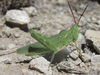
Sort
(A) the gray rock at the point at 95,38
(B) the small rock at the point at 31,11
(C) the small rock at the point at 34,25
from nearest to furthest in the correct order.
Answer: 1. (A) the gray rock at the point at 95,38
2. (C) the small rock at the point at 34,25
3. (B) the small rock at the point at 31,11

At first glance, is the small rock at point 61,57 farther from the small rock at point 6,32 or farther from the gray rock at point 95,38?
the small rock at point 6,32

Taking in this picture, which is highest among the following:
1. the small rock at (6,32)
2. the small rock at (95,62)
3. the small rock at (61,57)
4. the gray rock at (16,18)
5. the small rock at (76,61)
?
the gray rock at (16,18)

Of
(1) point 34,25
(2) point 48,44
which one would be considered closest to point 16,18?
(1) point 34,25

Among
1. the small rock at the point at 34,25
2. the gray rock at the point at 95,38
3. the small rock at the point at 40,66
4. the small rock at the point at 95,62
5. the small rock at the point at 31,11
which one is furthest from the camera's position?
the small rock at the point at 31,11

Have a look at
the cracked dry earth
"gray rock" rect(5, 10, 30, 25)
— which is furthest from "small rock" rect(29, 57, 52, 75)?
"gray rock" rect(5, 10, 30, 25)

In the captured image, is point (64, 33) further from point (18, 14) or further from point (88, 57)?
point (18, 14)

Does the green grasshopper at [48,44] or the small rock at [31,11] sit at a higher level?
the small rock at [31,11]

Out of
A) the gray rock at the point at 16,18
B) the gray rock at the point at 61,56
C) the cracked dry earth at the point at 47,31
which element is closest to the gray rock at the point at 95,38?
the cracked dry earth at the point at 47,31

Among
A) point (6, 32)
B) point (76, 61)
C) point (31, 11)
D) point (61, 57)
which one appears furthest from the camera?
point (31, 11)

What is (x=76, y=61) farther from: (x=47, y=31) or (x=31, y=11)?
(x=31, y=11)

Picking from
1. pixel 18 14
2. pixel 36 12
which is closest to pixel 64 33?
pixel 18 14
